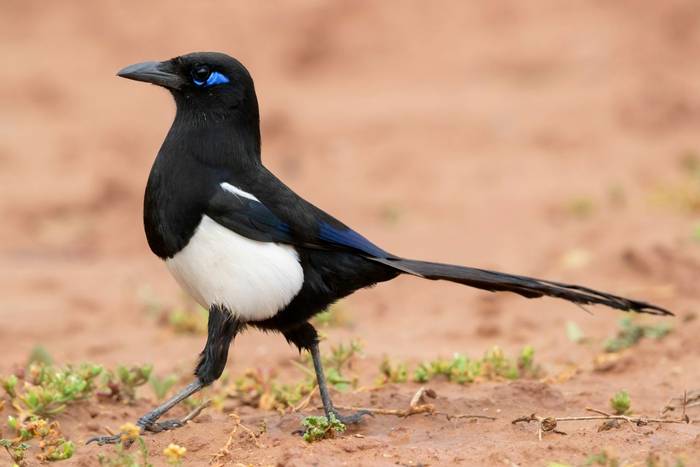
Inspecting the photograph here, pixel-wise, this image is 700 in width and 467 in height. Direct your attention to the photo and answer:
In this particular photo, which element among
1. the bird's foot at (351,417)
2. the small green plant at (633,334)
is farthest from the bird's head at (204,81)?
the small green plant at (633,334)

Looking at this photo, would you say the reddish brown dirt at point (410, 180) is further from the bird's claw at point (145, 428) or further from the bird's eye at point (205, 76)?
the bird's eye at point (205, 76)

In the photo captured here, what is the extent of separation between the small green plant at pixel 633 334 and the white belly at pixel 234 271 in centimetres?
206

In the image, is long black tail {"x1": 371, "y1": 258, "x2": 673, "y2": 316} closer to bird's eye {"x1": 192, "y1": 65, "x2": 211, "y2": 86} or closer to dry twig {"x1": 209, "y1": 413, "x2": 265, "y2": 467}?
dry twig {"x1": 209, "y1": 413, "x2": 265, "y2": 467}

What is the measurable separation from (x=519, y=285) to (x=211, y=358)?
113cm

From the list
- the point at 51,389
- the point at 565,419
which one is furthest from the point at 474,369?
the point at 51,389

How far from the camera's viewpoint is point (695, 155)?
10070mm

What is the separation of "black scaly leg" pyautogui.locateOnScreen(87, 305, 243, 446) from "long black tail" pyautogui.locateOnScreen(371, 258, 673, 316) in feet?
2.10

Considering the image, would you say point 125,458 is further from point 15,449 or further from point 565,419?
point 565,419

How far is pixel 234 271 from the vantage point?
4.08 m

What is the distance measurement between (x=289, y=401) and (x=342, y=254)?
0.76m

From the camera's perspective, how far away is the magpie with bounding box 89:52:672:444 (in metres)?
4.09

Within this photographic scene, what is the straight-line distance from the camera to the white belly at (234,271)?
4066 mm

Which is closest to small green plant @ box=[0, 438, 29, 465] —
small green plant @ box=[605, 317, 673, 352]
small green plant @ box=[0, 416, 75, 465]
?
small green plant @ box=[0, 416, 75, 465]

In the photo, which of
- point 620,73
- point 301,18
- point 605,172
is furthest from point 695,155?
point 301,18
